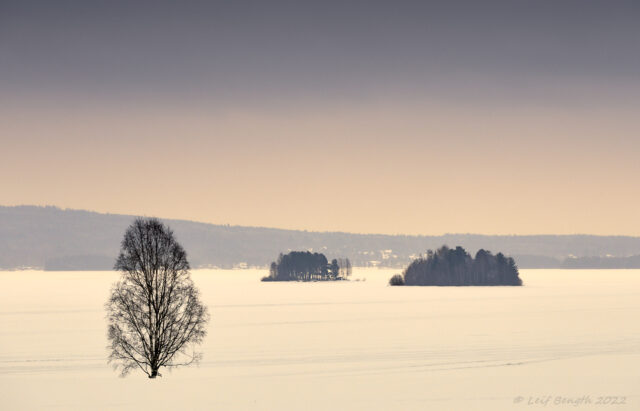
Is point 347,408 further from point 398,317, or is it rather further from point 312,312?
point 312,312

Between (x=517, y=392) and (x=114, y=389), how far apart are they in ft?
66.5

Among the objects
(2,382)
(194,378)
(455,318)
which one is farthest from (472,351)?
(455,318)

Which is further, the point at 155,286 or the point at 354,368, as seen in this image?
the point at 354,368

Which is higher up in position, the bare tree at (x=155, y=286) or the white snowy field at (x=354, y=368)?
the bare tree at (x=155, y=286)

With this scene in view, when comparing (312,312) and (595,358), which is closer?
(595,358)

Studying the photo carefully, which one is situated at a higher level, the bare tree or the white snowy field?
the bare tree

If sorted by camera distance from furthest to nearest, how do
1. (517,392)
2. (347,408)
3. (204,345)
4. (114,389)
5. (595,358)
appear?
(204,345)
(595,358)
(114,389)
(517,392)
(347,408)

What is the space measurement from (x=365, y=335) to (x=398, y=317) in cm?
2637

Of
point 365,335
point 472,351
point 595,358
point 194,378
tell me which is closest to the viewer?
point 194,378

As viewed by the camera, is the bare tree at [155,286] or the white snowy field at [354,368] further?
the bare tree at [155,286]

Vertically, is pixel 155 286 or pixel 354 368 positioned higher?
pixel 155 286

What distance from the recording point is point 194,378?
4988 cm

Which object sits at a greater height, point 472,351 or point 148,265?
point 148,265

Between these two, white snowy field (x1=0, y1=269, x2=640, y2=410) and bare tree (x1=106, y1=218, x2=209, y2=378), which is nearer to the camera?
white snowy field (x1=0, y1=269, x2=640, y2=410)
